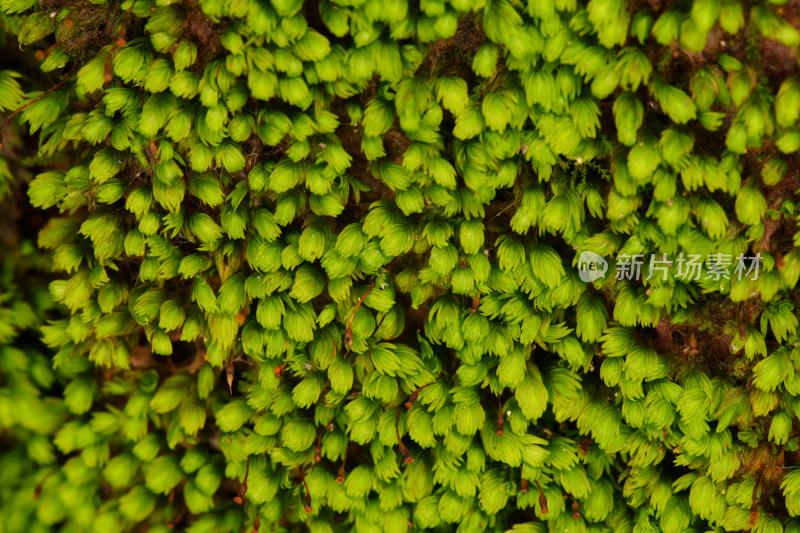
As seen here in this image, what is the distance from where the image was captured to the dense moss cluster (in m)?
1.18

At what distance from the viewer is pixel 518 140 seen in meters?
1.26

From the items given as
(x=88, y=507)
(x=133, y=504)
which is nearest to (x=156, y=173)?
(x=133, y=504)

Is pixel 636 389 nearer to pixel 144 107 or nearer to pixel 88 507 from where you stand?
pixel 144 107

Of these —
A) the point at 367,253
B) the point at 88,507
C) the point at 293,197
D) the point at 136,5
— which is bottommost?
the point at 88,507

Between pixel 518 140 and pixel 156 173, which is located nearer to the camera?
pixel 518 140

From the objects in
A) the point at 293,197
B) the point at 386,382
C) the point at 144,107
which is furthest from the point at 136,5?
the point at 386,382

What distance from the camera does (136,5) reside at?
129 cm

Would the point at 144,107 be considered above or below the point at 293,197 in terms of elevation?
above

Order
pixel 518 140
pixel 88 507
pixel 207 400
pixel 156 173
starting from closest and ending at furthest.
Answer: pixel 518 140
pixel 156 173
pixel 207 400
pixel 88 507

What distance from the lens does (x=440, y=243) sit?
132 cm

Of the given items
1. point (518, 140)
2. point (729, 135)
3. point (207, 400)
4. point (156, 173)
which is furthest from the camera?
point (207, 400)

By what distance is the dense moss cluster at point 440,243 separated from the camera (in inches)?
46.5

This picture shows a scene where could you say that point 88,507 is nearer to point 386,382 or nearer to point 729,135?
point 386,382

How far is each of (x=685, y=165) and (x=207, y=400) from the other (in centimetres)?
135
